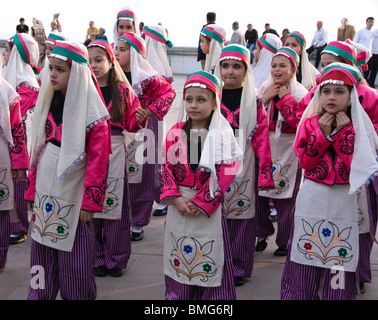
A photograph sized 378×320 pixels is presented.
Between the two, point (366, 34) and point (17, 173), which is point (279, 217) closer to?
point (17, 173)

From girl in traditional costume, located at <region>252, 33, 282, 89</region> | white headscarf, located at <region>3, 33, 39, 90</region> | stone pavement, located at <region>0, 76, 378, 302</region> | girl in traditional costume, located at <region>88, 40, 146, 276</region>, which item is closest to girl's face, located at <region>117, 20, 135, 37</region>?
white headscarf, located at <region>3, 33, 39, 90</region>

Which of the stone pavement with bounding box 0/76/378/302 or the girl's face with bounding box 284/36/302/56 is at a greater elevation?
the girl's face with bounding box 284/36/302/56

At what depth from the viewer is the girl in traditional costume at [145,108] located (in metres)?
4.94

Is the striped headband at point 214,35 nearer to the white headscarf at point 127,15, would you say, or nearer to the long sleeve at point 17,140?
the white headscarf at point 127,15

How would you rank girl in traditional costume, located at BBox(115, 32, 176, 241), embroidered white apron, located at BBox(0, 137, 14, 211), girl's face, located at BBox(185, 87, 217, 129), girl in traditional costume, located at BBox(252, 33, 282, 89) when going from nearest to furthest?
girl's face, located at BBox(185, 87, 217, 129)
embroidered white apron, located at BBox(0, 137, 14, 211)
girl in traditional costume, located at BBox(115, 32, 176, 241)
girl in traditional costume, located at BBox(252, 33, 282, 89)

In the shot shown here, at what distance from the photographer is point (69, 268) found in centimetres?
326

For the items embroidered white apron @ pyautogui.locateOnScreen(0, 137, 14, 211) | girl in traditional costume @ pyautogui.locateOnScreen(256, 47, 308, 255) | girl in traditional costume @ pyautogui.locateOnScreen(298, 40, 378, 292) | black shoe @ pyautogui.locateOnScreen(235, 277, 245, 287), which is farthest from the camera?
girl in traditional costume @ pyautogui.locateOnScreen(256, 47, 308, 255)

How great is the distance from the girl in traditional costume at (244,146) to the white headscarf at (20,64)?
1913mm

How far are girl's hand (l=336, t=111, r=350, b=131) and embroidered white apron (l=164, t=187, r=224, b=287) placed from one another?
0.86 meters

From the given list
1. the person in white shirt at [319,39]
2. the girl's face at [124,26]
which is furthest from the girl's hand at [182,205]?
the person in white shirt at [319,39]

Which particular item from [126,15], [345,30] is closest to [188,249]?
[126,15]

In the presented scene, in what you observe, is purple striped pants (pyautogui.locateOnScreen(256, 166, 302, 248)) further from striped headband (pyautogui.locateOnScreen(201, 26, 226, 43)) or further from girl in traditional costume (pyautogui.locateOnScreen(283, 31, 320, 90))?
striped headband (pyautogui.locateOnScreen(201, 26, 226, 43))

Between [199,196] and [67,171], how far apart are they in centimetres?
78

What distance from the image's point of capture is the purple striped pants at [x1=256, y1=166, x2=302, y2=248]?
4641mm
